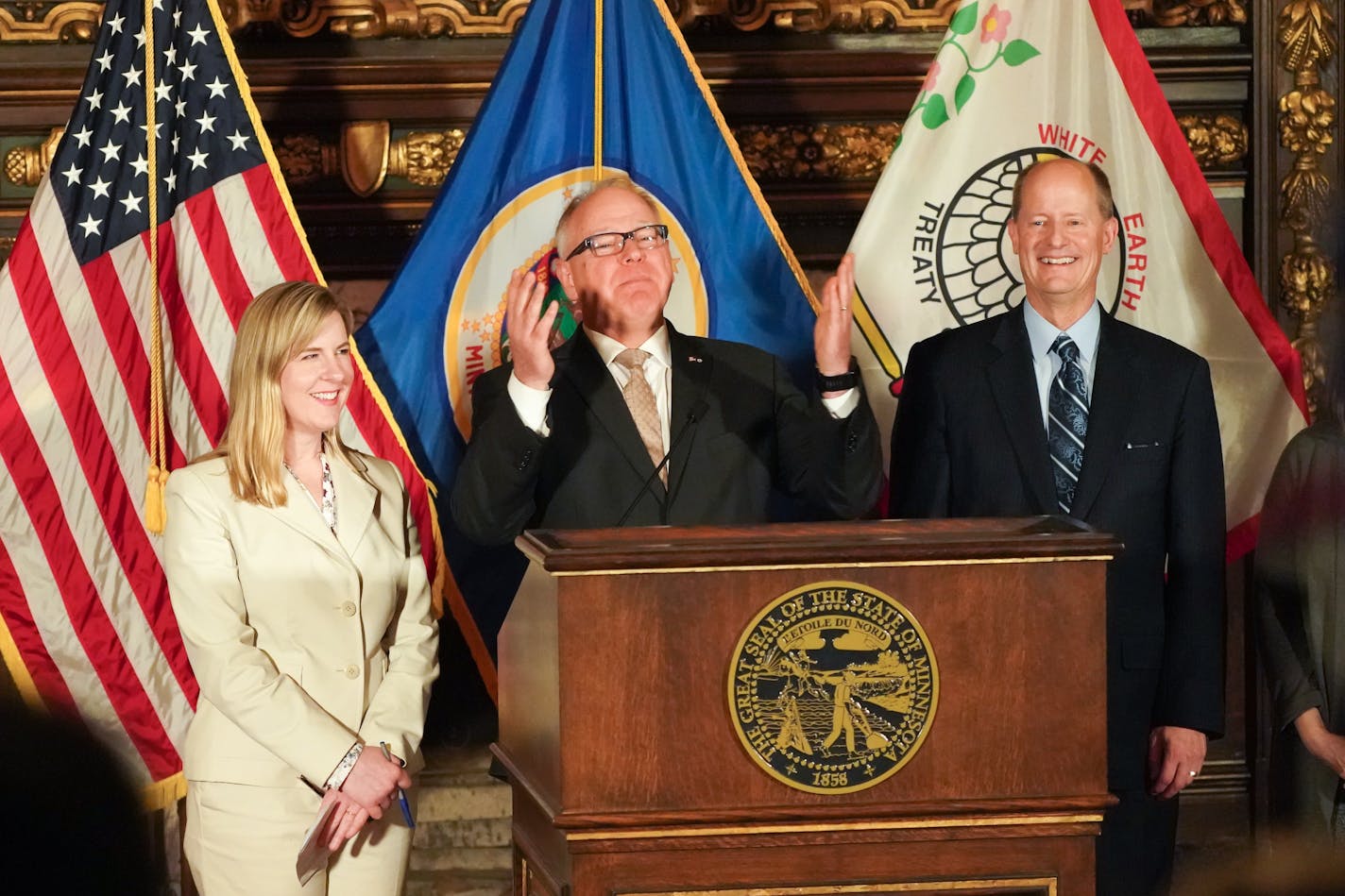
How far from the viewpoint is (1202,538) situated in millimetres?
2777

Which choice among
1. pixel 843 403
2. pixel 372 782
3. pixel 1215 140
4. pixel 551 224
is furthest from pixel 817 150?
pixel 372 782

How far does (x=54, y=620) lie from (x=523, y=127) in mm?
1453

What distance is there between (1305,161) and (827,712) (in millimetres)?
3034

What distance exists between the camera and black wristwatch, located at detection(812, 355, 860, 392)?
2.64 metres

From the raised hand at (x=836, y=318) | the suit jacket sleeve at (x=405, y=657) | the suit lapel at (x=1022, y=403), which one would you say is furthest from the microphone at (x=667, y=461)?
the suit lapel at (x=1022, y=403)

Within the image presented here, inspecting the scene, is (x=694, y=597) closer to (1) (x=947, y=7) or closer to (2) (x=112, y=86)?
(2) (x=112, y=86)

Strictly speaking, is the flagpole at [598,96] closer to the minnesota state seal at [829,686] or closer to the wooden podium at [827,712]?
the wooden podium at [827,712]

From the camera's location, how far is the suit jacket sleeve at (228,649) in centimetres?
261

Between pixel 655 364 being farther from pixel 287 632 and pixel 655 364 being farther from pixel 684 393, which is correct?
pixel 287 632

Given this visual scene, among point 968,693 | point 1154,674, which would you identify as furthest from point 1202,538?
point 968,693

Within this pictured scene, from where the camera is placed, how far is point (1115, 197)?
12.5 ft

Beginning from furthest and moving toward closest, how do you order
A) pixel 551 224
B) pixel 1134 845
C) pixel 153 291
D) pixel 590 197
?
pixel 551 224
pixel 153 291
pixel 590 197
pixel 1134 845

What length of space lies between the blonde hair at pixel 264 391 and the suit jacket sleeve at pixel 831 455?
82 centimetres

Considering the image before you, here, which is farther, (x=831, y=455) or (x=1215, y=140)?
(x=1215, y=140)
